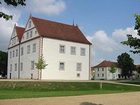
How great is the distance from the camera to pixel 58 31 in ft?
209

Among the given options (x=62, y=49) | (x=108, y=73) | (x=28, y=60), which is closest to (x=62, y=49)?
(x=62, y=49)

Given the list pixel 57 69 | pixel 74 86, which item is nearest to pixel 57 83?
pixel 74 86

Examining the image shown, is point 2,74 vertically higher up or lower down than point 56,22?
lower down

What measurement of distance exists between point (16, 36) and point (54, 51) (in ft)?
51.4

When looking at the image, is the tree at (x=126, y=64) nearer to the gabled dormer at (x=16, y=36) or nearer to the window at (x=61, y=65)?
the gabled dormer at (x=16, y=36)

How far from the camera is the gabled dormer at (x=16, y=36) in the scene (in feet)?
236

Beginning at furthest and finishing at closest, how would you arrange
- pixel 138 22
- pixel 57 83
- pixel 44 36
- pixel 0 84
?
pixel 44 36, pixel 57 83, pixel 0 84, pixel 138 22

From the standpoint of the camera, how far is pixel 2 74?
99.4 m

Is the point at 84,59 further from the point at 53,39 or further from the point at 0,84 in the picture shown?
the point at 0,84

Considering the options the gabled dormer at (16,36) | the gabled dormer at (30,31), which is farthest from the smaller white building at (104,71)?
the gabled dormer at (30,31)

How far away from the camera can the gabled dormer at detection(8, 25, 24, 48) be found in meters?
71.8

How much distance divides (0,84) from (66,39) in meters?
27.2

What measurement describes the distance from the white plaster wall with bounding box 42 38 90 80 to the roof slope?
978mm

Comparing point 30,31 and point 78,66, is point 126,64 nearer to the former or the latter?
point 78,66
